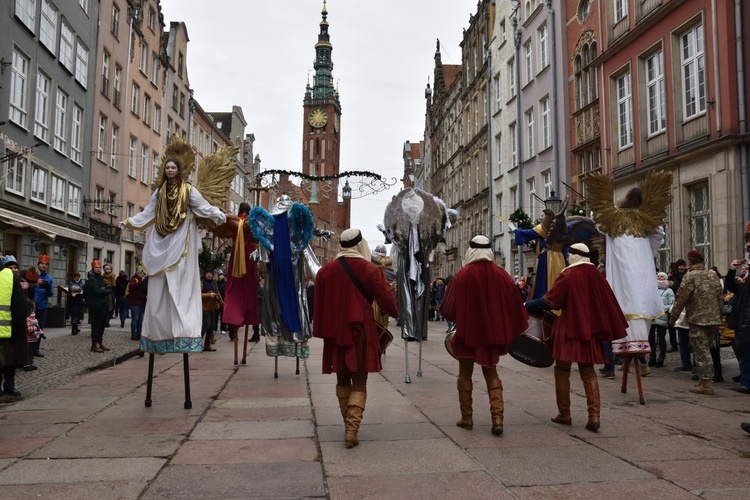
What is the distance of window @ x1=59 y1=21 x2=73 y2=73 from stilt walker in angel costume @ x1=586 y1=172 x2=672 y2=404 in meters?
22.8

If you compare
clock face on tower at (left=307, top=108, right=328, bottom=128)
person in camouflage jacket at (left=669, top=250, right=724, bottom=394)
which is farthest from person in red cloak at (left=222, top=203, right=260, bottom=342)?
clock face on tower at (left=307, top=108, right=328, bottom=128)

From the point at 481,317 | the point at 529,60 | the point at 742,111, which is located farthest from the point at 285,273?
the point at 529,60

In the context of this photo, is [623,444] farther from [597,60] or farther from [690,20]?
[597,60]

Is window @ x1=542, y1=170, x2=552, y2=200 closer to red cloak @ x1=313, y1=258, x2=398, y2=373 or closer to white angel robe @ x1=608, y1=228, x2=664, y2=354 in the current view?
white angel robe @ x1=608, y1=228, x2=664, y2=354

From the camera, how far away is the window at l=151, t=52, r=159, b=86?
38125 mm

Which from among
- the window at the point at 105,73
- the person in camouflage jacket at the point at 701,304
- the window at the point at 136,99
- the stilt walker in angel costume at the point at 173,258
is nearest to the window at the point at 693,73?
the person in camouflage jacket at the point at 701,304

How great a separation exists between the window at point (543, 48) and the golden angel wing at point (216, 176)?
2188 cm

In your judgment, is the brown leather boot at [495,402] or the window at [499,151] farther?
the window at [499,151]

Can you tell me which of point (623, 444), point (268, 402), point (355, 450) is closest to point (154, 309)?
point (268, 402)

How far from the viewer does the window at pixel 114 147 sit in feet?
102

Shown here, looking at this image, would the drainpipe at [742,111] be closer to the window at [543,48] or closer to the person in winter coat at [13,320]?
the window at [543,48]

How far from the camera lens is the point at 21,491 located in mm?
3848

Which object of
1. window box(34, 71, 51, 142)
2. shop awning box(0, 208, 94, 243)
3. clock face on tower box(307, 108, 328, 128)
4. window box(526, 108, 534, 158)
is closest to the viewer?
shop awning box(0, 208, 94, 243)

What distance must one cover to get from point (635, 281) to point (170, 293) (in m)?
5.49
